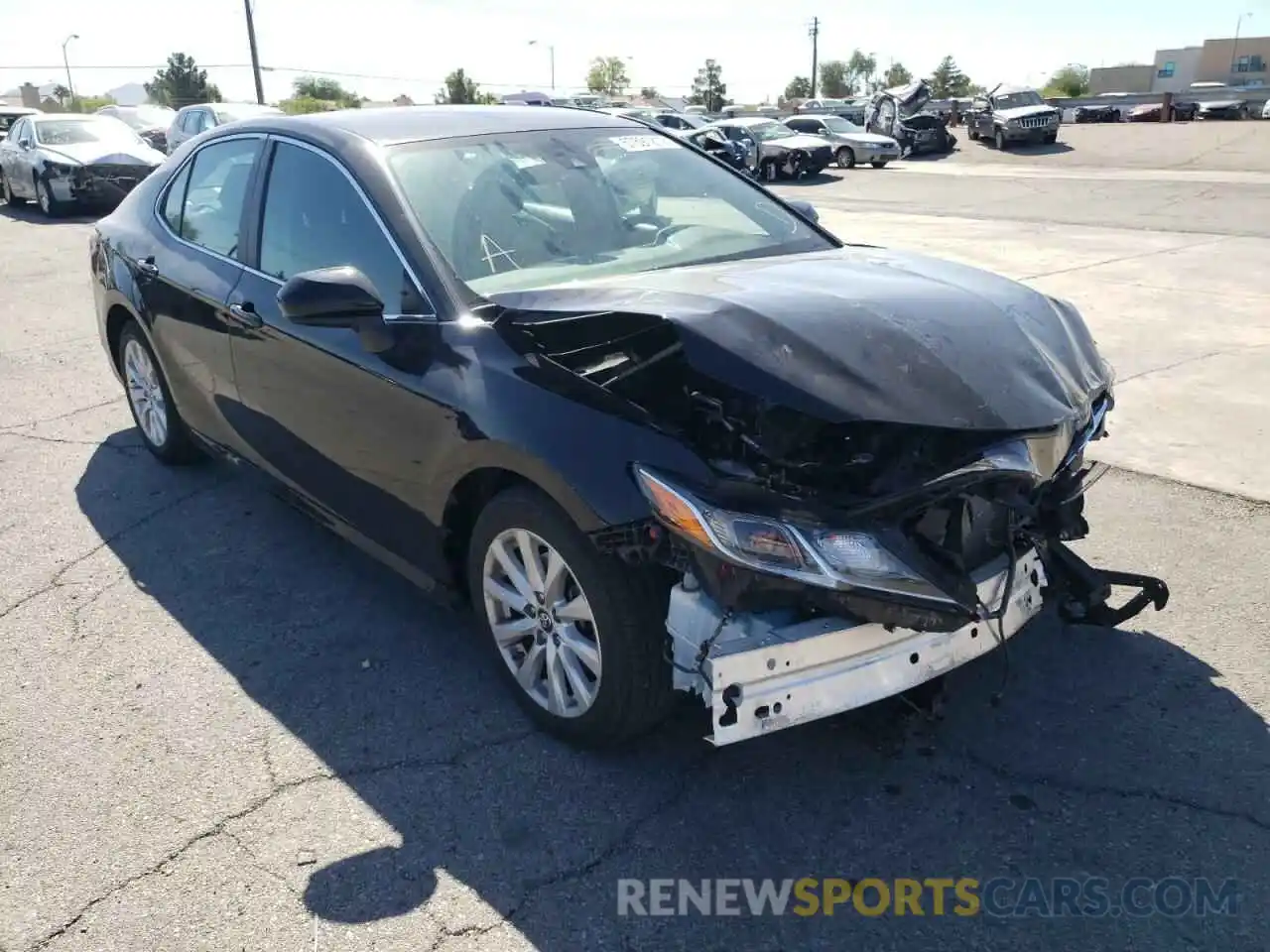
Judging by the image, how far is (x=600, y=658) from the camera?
2.86 m

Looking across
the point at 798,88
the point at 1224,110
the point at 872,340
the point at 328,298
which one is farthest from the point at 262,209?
the point at 798,88

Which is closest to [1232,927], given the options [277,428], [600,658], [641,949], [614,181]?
[641,949]

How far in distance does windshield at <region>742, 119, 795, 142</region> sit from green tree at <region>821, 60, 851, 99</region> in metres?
98.5

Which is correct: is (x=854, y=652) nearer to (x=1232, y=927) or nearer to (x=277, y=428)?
(x=1232, y=927)

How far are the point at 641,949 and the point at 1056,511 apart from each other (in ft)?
5.58

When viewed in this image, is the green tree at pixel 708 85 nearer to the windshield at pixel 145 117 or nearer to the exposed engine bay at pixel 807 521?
the windshield at pixel 145 117

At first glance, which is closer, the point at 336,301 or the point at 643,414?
the point at 643,414

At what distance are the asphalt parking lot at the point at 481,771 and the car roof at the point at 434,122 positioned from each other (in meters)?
1.75

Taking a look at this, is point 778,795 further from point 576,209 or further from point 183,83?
point 183,83

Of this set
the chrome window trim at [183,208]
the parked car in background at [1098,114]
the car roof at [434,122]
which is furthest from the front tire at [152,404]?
the parked car in background at [1098,114]

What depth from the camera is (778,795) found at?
9.68 ft

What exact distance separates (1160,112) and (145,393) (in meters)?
49.0

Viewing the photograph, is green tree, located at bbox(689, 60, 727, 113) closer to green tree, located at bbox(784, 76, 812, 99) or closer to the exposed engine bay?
green tree, located at bbox(784, 76, 812, 99)

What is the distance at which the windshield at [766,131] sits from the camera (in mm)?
28203
